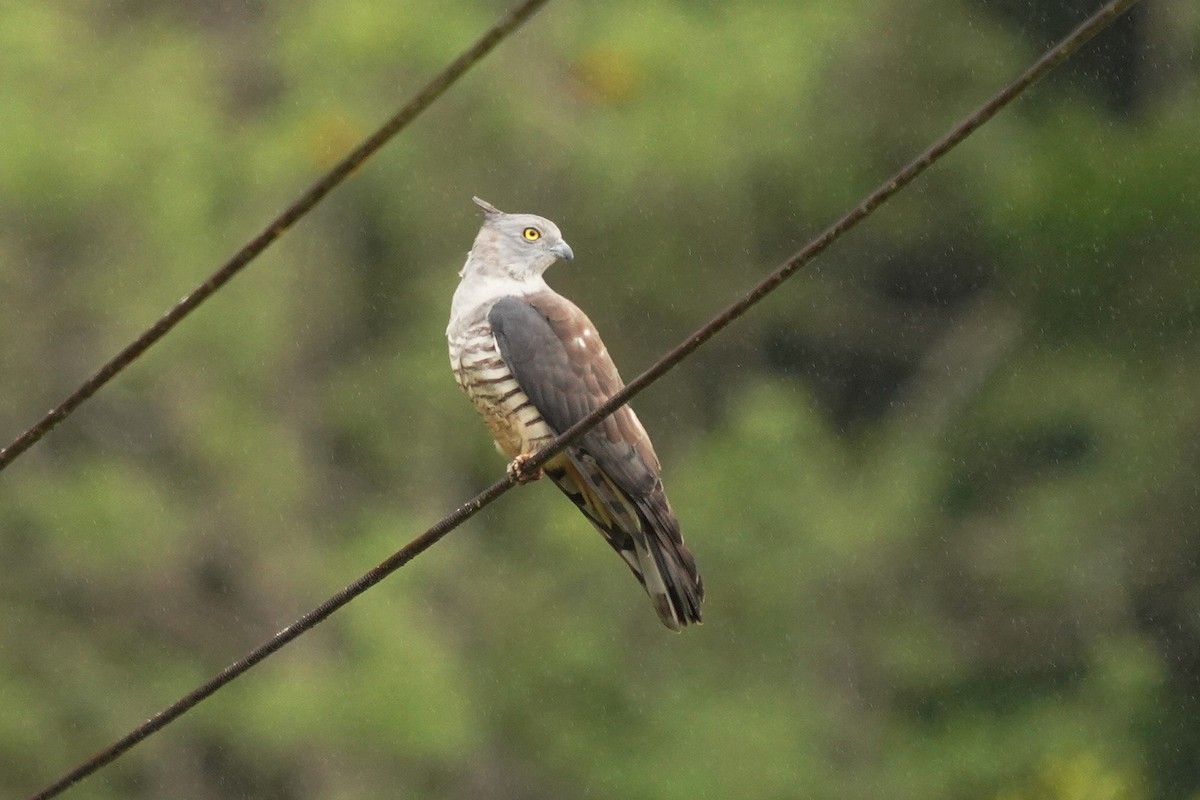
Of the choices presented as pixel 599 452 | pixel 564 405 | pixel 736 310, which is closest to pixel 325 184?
pixel 736 310

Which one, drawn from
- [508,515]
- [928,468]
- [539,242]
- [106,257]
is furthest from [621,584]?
[539,242]

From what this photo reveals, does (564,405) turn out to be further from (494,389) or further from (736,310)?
(736,310)

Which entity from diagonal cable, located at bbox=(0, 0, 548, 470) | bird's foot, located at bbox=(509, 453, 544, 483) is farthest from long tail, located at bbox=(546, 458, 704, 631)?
diagonal cable, located at bbox=(0, 0, 548, 470)

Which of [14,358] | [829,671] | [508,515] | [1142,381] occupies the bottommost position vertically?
[829,671]

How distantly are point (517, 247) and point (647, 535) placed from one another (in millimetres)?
877

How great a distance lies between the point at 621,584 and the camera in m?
9.30

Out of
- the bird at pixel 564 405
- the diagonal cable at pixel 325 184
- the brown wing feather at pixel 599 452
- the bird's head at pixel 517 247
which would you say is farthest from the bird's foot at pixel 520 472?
the diagonal cable at pixel 325 184

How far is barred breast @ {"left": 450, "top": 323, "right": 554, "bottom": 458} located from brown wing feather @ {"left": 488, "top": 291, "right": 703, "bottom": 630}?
0.07ft

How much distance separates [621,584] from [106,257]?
9.12 ft

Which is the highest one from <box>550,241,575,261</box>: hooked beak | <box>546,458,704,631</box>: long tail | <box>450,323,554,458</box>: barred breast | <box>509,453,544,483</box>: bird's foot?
<box>550,241,575,261</box>: hooked beak

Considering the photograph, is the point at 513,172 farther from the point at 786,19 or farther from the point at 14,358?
the point at 14,358

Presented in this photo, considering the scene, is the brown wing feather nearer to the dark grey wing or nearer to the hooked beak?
the dark grey wing

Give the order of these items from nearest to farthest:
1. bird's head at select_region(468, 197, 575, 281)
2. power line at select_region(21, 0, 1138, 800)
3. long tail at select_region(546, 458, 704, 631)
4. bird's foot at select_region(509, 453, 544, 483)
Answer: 1. power line at select_region(21, 0, 1138, 800)
2. bird's foot at select_region(509, 453, 544, 483)
3. long tail at select_region(546, 458, 704, 631)
4. bird's head at select_region(468, 197, 575, 281)

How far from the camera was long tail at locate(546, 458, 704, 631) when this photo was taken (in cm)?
407
